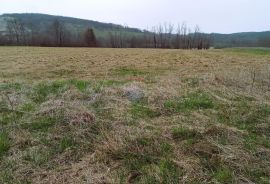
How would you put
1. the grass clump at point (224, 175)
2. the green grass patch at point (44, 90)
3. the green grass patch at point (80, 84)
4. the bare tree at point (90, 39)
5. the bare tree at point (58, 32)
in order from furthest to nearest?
the bare tree at point (58, 32) → the bare tree at point (90, 39) → the green grass patch at point (80, 84) → the green grass patch at point (44, 90) → the grass clump at point (224, 175)

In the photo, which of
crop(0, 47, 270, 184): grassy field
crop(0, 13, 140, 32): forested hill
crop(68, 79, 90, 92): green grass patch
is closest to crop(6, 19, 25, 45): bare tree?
crop(0, 13, 140, 32): forested hill

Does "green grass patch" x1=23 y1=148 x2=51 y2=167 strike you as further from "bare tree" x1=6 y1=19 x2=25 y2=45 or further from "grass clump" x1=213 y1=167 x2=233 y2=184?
"bare tree" x1=6 y1=19 x2=25 y2=45

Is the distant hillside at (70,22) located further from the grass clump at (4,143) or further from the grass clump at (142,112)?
the grass clump at (4,143)

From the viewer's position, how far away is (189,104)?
743 centimetres

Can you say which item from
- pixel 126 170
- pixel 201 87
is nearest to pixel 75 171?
pixel 126 170

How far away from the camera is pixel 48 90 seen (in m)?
8.83

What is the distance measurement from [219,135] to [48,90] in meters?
5.20

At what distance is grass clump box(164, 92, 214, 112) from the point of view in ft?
23.6

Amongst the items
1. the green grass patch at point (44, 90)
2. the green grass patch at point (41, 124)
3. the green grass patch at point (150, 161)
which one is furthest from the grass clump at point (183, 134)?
the green grass patch at point (44, 90)

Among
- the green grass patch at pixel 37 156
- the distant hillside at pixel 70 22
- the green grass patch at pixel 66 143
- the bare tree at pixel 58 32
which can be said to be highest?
the distant hillside at pixel 70 22

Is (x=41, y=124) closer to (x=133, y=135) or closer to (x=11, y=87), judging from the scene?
(x=133, y=135)

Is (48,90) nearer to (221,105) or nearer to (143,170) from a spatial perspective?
(221,105)

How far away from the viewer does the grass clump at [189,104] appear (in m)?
7.19

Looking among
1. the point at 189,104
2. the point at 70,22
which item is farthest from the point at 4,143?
the point at 70,22
